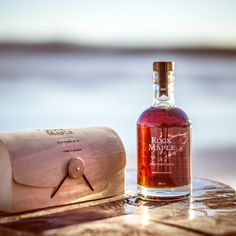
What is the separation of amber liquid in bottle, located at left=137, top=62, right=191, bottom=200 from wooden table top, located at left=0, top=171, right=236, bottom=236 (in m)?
0.03

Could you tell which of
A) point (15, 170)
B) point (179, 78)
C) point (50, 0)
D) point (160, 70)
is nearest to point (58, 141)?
point (15, 170)

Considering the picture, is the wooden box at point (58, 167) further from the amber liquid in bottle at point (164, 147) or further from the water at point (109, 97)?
the water at point (109, 97)

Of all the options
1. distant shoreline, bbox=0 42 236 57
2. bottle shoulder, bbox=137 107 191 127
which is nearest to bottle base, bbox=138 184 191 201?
bottle shoulder, bbox=137 107 191 127

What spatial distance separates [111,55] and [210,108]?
0.65 m

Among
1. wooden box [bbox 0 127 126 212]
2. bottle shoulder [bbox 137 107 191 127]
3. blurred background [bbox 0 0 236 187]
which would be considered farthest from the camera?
blurred background [bbox 0 0 236 187]

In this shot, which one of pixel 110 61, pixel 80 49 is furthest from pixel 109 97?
pixel 80 49

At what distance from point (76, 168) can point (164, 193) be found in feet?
0.56

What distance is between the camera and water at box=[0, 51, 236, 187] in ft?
8.23

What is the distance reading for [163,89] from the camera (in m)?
1.08

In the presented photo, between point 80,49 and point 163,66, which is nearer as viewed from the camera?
point 163,66

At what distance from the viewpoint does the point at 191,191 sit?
1.14m

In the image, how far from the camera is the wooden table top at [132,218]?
0.84m

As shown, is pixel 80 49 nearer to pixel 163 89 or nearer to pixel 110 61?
pixel 110 61

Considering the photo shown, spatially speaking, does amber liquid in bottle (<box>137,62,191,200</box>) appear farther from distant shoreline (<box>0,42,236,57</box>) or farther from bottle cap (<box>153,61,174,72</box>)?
distant shoreline (<box>0,42,236,57</box>)
